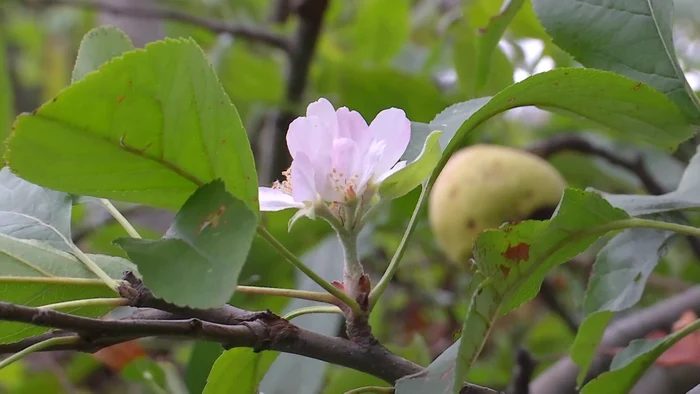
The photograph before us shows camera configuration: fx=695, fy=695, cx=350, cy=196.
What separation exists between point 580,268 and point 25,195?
0.85 meters

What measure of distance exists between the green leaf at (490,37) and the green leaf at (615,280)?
17 cm

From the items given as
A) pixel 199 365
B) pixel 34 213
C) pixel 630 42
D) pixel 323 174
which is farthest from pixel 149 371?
pixel 630 42

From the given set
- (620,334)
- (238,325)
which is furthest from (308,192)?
(620,334)

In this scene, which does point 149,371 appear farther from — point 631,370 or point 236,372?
point 631,370

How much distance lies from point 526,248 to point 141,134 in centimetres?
19

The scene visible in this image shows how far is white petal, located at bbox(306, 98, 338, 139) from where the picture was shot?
0.36 meters

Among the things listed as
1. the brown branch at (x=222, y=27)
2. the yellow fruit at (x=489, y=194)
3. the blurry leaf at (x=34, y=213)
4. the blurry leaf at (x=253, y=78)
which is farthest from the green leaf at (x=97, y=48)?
the blurry leaf at (x=253, y=78)

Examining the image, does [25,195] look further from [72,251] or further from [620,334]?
[620,334]

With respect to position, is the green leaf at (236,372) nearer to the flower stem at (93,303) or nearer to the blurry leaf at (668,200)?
the flower stem at (93,303)

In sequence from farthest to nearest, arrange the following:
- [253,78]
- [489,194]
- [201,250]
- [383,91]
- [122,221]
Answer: [253,78] < [383,91] < [489,194] < [122,221] < [201,250]

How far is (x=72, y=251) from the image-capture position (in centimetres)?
37

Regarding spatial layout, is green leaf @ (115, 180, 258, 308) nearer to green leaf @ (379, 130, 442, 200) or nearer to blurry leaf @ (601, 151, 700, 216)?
green leaf @ (379, 130, 442, 200)

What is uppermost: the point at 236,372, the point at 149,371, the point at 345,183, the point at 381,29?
the point at 381,29

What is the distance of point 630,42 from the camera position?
0.44 meters
